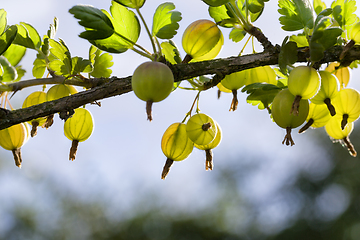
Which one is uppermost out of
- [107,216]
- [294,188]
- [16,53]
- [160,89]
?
[16,53]

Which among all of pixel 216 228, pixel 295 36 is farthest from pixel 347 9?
pixel 216 228

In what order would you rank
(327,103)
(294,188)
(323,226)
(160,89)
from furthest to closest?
(294,188)
(323,226)
(327,103)
(160,89)

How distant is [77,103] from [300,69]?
0.32 m

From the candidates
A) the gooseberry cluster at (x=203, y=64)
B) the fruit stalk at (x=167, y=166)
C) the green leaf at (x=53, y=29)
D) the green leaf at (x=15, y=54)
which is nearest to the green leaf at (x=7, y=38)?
the gooseberry cluster at (x=203, y=64)

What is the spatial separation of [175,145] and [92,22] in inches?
9.6

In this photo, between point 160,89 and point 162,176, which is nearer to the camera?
point 160,89

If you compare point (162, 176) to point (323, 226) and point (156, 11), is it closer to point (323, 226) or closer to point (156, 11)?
point (156, 11)

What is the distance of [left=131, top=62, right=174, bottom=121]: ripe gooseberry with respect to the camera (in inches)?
15.3

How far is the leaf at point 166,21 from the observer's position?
53 centimetres

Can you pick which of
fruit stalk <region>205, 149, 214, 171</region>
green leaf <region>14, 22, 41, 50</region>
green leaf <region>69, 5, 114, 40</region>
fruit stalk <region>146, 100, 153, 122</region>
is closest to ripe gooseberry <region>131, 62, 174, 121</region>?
fruit stalk <region>146, 100, 153, 122</region>

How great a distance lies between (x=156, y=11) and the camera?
53 cm

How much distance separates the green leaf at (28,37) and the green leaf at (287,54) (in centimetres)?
46

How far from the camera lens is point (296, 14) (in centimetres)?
56

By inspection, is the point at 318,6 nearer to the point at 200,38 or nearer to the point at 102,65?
the point at 200,38
